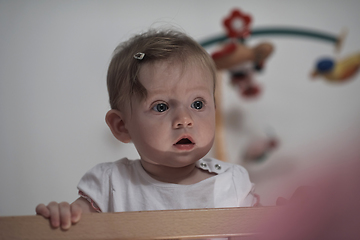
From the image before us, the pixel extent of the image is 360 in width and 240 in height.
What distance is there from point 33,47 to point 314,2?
1.28m

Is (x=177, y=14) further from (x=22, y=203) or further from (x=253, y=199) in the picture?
(x=253, y=199)

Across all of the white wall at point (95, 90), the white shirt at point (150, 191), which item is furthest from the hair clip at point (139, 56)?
the white wall at point (95, 90)

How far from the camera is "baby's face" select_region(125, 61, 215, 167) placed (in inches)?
25.3

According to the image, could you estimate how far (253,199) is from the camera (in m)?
0.77

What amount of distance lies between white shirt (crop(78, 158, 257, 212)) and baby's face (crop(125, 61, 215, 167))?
70mm

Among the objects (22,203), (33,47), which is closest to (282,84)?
(33,47)

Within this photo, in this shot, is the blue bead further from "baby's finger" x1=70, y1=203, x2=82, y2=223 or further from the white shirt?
"baby's finger" x1=70, y1=203, x2=82, y2=223

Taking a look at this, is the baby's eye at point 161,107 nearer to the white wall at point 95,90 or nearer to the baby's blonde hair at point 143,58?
the baby's blonde hair at point 143,58

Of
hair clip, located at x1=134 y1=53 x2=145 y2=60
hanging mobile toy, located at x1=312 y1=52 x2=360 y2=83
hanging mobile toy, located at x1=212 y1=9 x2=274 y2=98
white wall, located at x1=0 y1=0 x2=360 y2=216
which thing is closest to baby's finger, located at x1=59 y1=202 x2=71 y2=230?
hair clip, located at x1=134 y1=53 x2=145 y2=60

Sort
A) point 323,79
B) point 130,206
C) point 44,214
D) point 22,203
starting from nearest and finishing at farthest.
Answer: point 44,214 < point 130,206 < point 22,203 < point 323,79

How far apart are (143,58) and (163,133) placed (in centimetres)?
15

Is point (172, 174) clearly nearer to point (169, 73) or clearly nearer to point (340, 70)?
point (169, 73)

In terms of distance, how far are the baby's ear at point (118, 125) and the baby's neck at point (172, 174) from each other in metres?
0.06

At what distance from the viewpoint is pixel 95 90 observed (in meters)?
1.53
